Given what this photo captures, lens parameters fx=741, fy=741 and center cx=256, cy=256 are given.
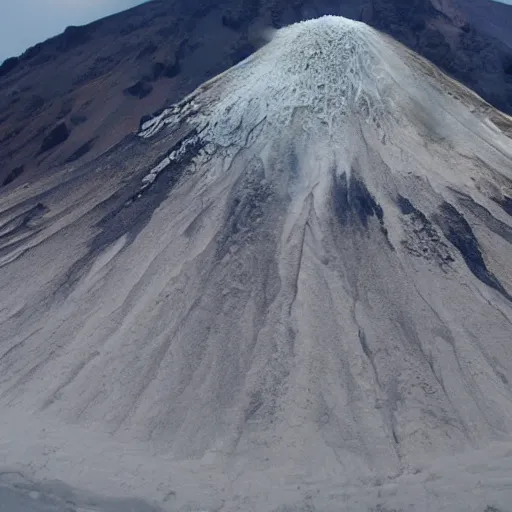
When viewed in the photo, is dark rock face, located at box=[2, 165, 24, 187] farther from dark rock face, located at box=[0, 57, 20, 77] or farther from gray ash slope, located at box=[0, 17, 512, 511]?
dark rock face, located at box=[0, 57, 20, 77]

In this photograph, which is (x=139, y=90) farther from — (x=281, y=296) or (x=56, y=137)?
(x=281, y=296)

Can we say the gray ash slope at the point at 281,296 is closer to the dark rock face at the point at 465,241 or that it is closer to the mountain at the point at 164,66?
the dark rock face at the point at 465,241

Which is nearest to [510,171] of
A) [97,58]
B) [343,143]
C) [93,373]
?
[343,143]

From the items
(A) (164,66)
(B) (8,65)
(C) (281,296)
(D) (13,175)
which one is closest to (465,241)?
(C) (281,296)

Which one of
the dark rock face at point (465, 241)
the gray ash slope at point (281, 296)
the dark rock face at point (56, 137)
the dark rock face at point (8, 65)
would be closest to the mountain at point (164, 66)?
the dark rock face at point (56, 137)

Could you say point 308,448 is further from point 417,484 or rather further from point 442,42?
point 442,42
